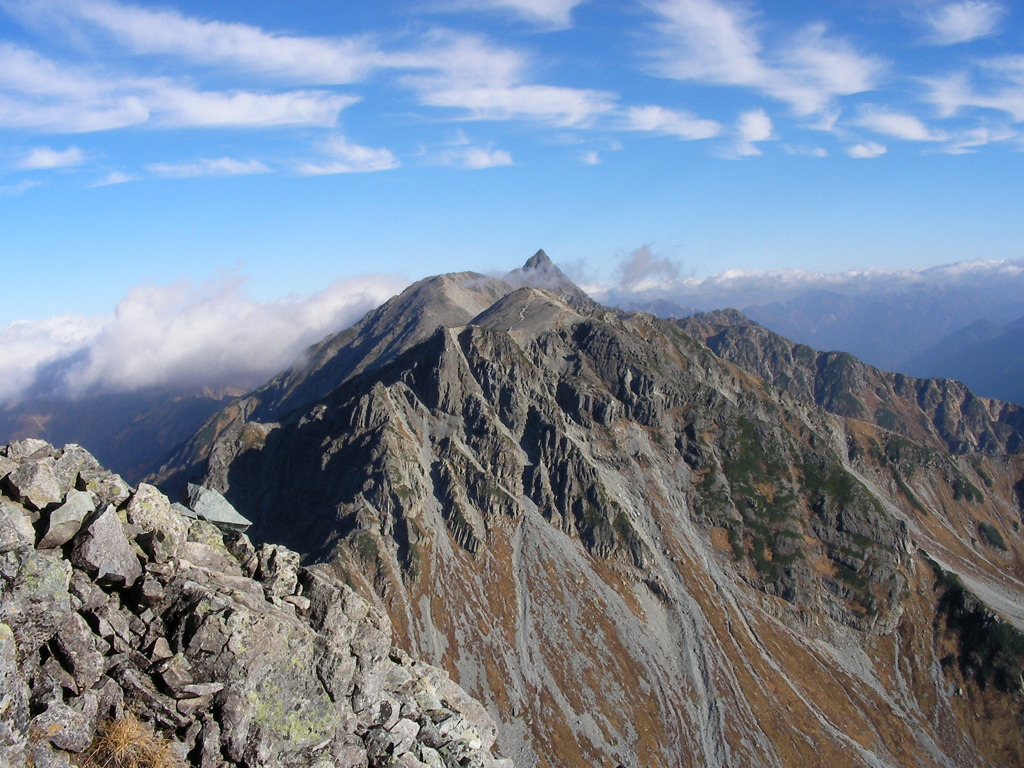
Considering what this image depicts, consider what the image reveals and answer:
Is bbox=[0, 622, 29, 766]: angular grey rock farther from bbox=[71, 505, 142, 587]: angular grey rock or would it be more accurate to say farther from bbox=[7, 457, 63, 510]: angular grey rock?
bbox=[7, 457, 63, 510]: angular grey rock

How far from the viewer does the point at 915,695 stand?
17500cm

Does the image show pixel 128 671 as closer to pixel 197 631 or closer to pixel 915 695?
pixel 197 631

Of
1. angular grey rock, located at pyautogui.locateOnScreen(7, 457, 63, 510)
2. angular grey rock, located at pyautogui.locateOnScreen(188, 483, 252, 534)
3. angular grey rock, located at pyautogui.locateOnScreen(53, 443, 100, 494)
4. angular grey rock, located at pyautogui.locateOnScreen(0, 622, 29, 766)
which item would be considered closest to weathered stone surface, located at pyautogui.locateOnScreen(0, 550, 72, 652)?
→ angular grey rock, located at pyautogui.locateOnScreen(0, 622, 29, 766)

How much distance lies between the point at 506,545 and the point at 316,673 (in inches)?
6468

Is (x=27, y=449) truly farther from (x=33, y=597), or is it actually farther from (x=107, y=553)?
(x=33, y=597)

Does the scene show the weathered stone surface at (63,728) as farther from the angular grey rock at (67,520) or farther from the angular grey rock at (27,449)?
the angular grey rock at (27,449)

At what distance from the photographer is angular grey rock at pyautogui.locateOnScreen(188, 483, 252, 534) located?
4322 centimetres

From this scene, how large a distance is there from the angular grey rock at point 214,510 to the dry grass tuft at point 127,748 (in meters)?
19.2

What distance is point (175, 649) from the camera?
27.5 metres

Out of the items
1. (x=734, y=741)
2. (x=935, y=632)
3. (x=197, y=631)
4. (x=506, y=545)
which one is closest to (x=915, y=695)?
(x=935, y=632)

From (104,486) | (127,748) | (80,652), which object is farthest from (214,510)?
(127,748)

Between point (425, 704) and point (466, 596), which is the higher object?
point (425, 704)

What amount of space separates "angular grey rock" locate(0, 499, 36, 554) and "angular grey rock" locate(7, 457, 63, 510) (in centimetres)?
57

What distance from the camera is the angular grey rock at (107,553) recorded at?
90.0 feet
